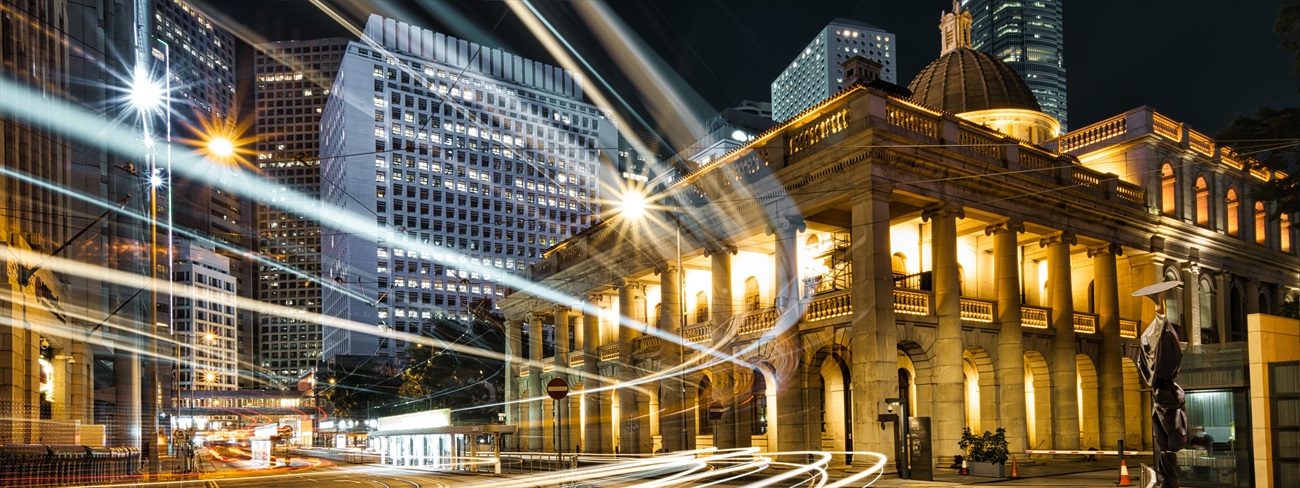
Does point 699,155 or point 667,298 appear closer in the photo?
point 667,298

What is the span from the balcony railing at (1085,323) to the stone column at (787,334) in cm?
1189

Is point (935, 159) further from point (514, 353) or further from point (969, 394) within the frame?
Answer: point (514, 353)

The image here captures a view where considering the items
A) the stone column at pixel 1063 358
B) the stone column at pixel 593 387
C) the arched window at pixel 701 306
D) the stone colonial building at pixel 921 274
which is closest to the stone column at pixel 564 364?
the stone colonial building at pixel 921 274

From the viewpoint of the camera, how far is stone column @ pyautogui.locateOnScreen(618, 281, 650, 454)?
41.7 m

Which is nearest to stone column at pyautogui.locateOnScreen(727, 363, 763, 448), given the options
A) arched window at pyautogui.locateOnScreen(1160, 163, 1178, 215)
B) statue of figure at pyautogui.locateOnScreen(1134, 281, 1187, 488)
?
arched window at pyautogui.locateOnScreen(1160, 163, 1178, 215)

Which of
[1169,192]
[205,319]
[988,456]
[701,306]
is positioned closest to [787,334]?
[988,456]

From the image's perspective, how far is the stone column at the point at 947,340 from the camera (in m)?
28.9

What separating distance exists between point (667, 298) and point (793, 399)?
28.8ft

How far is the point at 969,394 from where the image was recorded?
36.2 metres

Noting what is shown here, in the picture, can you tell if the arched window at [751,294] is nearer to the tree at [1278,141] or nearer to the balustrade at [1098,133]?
the balustrade at [1098,133]

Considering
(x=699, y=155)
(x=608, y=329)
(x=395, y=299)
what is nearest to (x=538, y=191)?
(x=395, y=299)

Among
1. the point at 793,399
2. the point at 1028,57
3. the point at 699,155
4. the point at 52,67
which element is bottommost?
the point at 793,399

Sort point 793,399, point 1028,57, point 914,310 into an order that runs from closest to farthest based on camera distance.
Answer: point 914,310 → point 793,399 → point 1028,57

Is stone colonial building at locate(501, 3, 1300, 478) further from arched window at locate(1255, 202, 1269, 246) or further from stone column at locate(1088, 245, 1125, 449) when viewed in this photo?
arched window at locate(1255, 202, 1269, 246)
